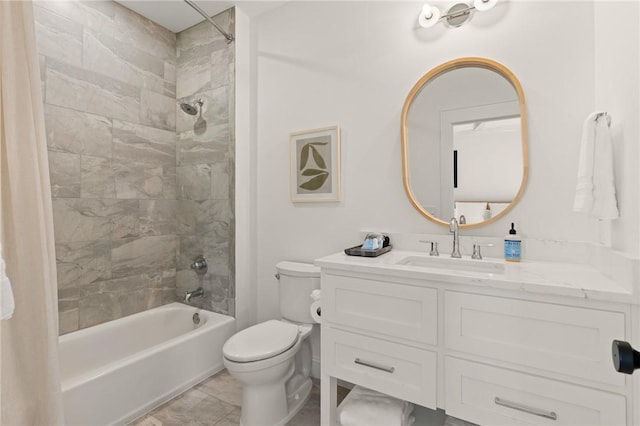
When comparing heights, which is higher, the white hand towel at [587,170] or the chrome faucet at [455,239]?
the white hand towel at [587,170]

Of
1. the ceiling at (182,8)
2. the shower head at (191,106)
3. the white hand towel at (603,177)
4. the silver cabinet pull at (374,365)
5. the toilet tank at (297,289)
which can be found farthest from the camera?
the shower head at (191,106)

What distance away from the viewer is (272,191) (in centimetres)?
239

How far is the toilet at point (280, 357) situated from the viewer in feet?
5.19

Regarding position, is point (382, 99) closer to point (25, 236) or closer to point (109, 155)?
point (25, 236)

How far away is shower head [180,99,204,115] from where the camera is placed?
247 centimetres

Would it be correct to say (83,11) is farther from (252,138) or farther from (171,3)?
(252,138)

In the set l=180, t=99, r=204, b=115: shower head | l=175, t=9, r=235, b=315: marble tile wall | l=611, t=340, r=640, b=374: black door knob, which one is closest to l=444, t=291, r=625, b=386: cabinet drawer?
l=611, t=340, r=640, b=374: black door knob

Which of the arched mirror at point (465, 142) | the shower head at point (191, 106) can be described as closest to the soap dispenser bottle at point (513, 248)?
the arched mirror at point (465, 142)

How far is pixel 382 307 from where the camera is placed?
1.33 metres

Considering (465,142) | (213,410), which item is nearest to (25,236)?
(213,410)

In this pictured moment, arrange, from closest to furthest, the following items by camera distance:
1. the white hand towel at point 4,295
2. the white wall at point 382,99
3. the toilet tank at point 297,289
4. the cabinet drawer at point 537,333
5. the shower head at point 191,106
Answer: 1. the white hand towel at point 4,295
2. the cabinet drawer at point 537,333
3. the white wall at point 382,99
4. the toilet tank at point 297,289
5. the shower head at point 191,106

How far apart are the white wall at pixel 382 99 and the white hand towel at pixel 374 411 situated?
884mm

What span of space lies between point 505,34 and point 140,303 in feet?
9.91

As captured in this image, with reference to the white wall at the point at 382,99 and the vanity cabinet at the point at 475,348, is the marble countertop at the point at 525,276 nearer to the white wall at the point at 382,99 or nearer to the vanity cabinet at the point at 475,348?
the vanity cabinet at the point at 475,348
